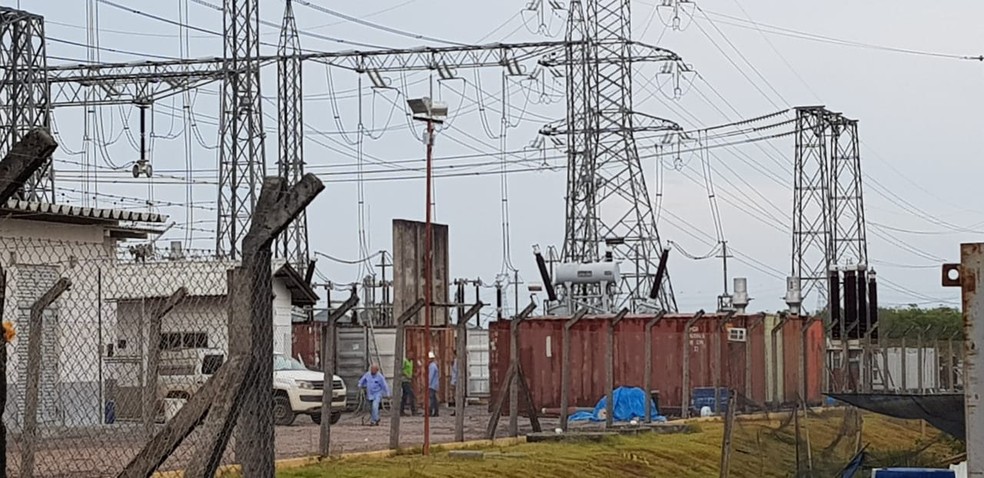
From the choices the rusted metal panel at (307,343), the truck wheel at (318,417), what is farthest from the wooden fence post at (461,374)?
the rusted metal panel at (307,343)

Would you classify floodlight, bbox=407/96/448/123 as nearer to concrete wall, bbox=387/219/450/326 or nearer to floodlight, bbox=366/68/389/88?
concrete wall, bbox=387/219/450/326

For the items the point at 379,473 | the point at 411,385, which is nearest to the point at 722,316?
the point at 411,385

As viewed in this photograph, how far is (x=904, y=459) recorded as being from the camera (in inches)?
893

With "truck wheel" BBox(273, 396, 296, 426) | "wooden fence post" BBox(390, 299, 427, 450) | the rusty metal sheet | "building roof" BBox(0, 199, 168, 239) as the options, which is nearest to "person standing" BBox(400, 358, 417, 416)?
the rusty metal sheet

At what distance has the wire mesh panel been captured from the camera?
10.7 m

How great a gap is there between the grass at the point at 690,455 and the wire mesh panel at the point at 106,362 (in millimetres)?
2093

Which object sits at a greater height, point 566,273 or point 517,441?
point 566,273

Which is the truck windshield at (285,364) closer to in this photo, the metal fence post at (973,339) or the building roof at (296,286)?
the building roof at (296,286)

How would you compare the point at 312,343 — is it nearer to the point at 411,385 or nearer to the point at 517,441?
the point at 411,385

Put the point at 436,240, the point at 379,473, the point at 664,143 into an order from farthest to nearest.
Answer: the point at 664,143, the point at 436,240, the point at 379,473

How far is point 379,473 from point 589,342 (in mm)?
20327

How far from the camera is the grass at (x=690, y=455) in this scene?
1697cm

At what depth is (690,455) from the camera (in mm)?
21406

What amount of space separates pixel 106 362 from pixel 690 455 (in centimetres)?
788
